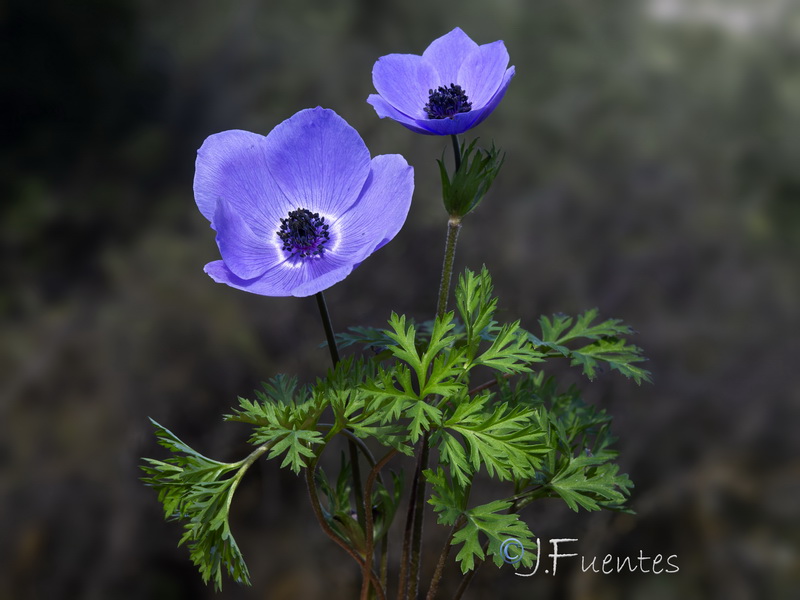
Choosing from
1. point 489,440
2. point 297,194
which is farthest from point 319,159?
point 489,440

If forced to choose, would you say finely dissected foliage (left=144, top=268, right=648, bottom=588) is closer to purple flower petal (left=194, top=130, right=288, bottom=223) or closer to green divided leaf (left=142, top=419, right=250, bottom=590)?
green divided leaf (left=142, top=419, right=250, bottom=590)

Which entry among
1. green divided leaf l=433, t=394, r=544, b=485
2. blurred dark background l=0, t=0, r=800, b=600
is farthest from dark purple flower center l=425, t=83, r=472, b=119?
blurred dark background l=0, t=0, r=800, b=600

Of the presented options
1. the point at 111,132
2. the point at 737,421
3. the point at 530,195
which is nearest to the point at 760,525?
the point at 737,421

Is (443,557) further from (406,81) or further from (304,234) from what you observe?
(406,81)

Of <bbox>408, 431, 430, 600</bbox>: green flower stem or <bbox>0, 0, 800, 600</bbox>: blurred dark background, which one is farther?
<bbox>0, 0, 800, 600</bbox>: blurred dark background

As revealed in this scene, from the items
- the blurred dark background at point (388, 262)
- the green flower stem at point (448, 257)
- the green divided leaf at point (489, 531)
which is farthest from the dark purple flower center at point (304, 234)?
the blurred dark background at point (388, 262)

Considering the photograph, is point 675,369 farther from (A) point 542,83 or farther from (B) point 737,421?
(A) point 542,83

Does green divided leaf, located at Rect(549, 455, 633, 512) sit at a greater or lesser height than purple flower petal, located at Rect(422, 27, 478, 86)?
lesser
